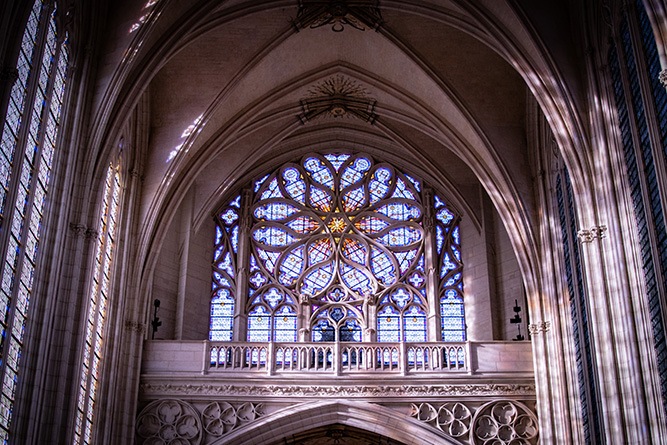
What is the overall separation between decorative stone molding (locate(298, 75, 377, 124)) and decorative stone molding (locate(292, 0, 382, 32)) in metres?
2.47

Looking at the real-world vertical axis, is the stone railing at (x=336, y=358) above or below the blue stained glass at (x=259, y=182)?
below

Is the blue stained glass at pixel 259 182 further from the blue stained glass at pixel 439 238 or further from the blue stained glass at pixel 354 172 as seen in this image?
the blue stained glass at pixel 439 238

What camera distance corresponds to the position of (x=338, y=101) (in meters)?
24.3

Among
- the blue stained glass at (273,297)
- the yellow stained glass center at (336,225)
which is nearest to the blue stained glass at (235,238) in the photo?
the blue stained glass at (273,297)

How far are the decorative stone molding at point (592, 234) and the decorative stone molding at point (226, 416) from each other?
23.3 feet

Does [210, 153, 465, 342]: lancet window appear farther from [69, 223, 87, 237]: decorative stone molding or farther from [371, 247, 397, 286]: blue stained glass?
[69, 223, 87, 237]: decorative stone molding

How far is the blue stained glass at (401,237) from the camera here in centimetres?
2503

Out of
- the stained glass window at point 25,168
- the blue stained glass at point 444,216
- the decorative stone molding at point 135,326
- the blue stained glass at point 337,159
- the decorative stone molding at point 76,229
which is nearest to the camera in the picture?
the stained glass window at point 25,168

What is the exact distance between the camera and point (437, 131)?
2283cm

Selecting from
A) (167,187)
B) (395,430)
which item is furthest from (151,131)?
(395,430)

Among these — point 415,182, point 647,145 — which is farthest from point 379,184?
point 647,145

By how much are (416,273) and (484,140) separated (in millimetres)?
4017

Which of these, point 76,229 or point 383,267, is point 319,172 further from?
point 76,229

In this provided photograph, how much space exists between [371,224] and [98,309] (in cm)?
766
